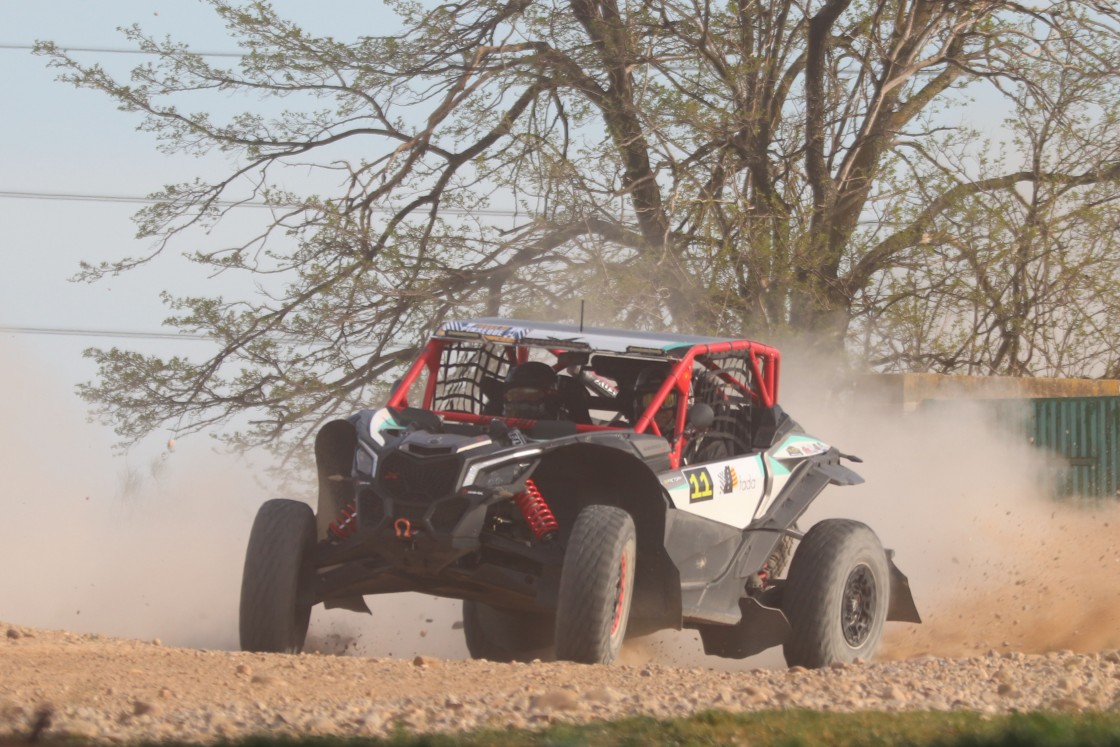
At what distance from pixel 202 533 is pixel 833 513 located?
7.06 metres

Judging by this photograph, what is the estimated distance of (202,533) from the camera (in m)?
17.6

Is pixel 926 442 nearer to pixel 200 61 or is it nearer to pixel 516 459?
pixel 200 61

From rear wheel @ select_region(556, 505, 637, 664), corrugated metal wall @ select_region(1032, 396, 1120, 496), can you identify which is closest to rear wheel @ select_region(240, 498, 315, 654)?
rear wheel @ select_region(556, 505, 637, 664)

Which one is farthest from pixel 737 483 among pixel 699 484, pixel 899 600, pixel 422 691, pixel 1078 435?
pixel 1078 435

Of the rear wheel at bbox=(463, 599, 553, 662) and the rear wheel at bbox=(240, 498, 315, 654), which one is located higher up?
the rear wheel at bbox=(240, 498, 315, 654)

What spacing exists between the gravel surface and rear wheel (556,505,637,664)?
0.61 feet

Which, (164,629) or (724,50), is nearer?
(164,629)

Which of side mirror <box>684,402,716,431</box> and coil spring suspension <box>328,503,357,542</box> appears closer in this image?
coil spring suspension <box>328,503,357,542</box>

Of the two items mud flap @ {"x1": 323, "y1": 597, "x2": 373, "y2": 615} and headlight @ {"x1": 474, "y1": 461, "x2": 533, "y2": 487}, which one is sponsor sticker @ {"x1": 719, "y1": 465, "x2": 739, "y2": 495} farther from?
mud flap @ {"x1": 323, "y1": 597, "x2": 373, "y2": 615}

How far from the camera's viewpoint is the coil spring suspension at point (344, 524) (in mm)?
8000

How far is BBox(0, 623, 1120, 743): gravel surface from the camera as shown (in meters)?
5.40

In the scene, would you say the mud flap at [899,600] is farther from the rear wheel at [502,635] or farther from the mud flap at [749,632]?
the rear wheel at [502,635]

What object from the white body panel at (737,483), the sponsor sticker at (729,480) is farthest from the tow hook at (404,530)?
the sponsor sticker at (729,480)

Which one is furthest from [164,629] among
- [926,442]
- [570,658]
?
[926,442]
